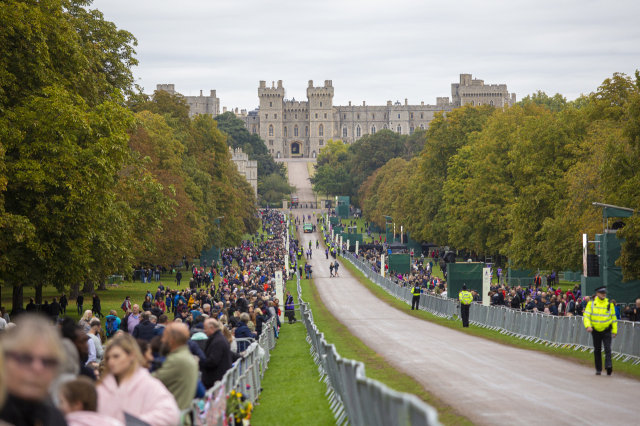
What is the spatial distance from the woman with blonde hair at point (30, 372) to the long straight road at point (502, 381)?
6.80 m

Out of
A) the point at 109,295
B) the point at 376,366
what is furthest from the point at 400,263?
the point at 376,366

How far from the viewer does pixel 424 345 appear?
786 inches

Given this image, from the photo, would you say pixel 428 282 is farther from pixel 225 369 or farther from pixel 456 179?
pixel 225 369

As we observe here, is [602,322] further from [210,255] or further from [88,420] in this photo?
[210,255]

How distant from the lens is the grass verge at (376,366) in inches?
416

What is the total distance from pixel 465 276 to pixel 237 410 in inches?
938

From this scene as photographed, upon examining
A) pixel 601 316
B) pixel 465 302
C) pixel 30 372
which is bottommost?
pixel 465 302

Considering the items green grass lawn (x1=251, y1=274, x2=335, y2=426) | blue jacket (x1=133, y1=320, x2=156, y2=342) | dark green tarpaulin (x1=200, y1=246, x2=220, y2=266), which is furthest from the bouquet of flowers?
dark green tarpaulin (x1=200, y1=246, x2=220, y2=266)

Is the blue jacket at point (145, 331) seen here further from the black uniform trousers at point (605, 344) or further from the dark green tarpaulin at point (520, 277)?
the dark green tarpaulin at point (520, 277)

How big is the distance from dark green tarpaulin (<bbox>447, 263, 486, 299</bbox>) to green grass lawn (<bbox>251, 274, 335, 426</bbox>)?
12.6 metres

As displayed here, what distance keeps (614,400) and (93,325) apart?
8.05m

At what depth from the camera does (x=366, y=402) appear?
801 centimetres

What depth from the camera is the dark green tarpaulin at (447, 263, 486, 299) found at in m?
32.5

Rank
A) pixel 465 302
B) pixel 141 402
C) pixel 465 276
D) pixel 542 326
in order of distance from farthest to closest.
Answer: pixel 465 276
pixel 465 302
pixel 542 326
pixel 141 402
